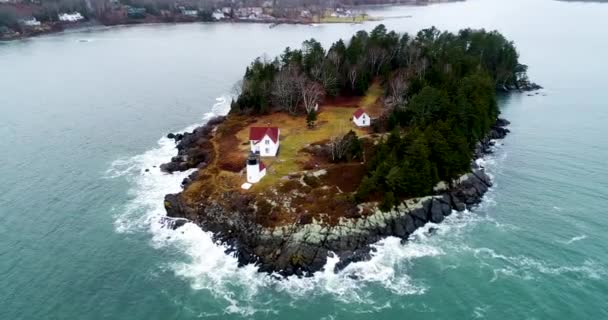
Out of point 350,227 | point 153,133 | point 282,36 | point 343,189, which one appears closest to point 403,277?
point 350,227

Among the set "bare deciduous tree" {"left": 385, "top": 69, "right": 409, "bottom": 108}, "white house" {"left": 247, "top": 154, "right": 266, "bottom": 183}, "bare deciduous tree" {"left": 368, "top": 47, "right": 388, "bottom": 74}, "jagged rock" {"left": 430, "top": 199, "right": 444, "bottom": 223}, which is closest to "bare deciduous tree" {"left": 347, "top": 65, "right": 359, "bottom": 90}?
"bare deciduous tree" {"left": 368, "top": 47, "right": 388, "bottom": 74}

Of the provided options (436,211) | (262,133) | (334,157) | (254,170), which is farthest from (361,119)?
(254,170)

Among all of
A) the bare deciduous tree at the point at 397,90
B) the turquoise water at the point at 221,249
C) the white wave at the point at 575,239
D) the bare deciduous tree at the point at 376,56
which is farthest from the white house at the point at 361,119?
the white wave at the point at 575,239

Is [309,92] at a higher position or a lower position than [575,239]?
higher

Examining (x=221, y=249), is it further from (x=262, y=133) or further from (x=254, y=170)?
(x=262, y=133)

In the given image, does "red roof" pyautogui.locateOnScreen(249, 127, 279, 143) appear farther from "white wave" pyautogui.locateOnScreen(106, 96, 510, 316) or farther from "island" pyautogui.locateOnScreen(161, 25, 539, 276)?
"white wave" pyautogui.locateOnScreen(106, 96, 510, 316)

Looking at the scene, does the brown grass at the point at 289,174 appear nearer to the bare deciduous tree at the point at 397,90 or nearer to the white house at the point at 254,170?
the white house at the point at 254,170

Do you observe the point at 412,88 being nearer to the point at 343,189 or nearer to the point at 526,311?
the point at 343,189
